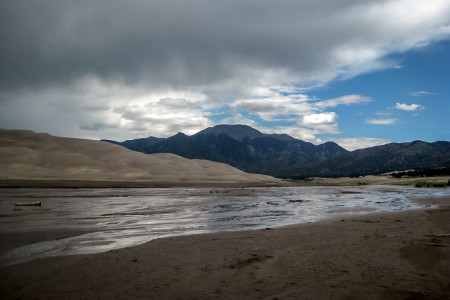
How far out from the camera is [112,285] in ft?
25.6

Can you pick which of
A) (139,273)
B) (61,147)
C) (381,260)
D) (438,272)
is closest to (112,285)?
(139,273)

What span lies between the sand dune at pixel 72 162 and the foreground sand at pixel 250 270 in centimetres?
6755

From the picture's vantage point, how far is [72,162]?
99.1m

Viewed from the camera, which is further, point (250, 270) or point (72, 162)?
point (72, 162)

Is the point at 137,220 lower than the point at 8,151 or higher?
lower

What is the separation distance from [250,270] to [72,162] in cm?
10404

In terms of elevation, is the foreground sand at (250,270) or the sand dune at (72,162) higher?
the sand dune at (72,162)

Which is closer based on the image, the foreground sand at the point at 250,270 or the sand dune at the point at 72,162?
the foreground sand at the point at 250,270

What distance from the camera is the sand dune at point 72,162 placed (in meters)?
78.6

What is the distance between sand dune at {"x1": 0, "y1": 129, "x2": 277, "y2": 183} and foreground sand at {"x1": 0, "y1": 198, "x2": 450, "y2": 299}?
67550 millimetres

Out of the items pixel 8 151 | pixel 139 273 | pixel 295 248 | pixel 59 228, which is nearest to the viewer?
pixel 139 273

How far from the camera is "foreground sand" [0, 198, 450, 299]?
711cm

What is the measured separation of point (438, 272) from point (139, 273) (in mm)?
8522

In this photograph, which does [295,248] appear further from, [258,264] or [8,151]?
[8,151]
